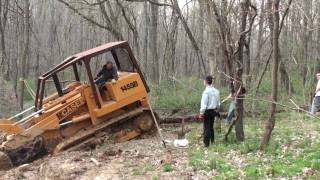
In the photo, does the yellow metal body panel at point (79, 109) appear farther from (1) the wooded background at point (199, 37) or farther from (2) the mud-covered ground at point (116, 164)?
(1) the wooded background at point (199, 37)

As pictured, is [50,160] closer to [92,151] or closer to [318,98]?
[92,151]

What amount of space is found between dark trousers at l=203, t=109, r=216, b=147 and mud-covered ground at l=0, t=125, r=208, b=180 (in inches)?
21.3

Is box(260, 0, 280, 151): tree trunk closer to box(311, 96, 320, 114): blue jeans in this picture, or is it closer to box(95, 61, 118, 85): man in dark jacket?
box(95, 61, 118, 85): man in dark jacket

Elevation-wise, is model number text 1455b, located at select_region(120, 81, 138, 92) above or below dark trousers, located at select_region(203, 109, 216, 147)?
above

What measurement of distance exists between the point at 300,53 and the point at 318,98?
27.6ft

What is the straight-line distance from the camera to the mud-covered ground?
9945 mm

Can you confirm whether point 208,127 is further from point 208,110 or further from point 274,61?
point 274,61

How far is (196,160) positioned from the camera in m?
10.3

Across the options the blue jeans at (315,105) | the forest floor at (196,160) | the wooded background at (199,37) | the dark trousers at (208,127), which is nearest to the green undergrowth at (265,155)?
the forest floor at (196,160)

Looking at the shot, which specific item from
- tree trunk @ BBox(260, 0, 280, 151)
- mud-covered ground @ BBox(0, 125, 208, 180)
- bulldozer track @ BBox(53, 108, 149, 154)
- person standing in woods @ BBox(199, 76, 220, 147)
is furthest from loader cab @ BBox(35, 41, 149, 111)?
tree trunk @ BBox(260, 0, 280, 151)

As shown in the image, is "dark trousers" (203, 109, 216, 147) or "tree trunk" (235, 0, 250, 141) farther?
"dark trousers" (203, 109, 216, 147)

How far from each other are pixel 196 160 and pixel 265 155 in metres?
1.31

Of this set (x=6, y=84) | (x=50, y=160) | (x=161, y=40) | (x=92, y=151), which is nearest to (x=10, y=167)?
(x=50, y=160)

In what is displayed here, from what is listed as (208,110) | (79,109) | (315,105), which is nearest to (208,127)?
(208,110)
